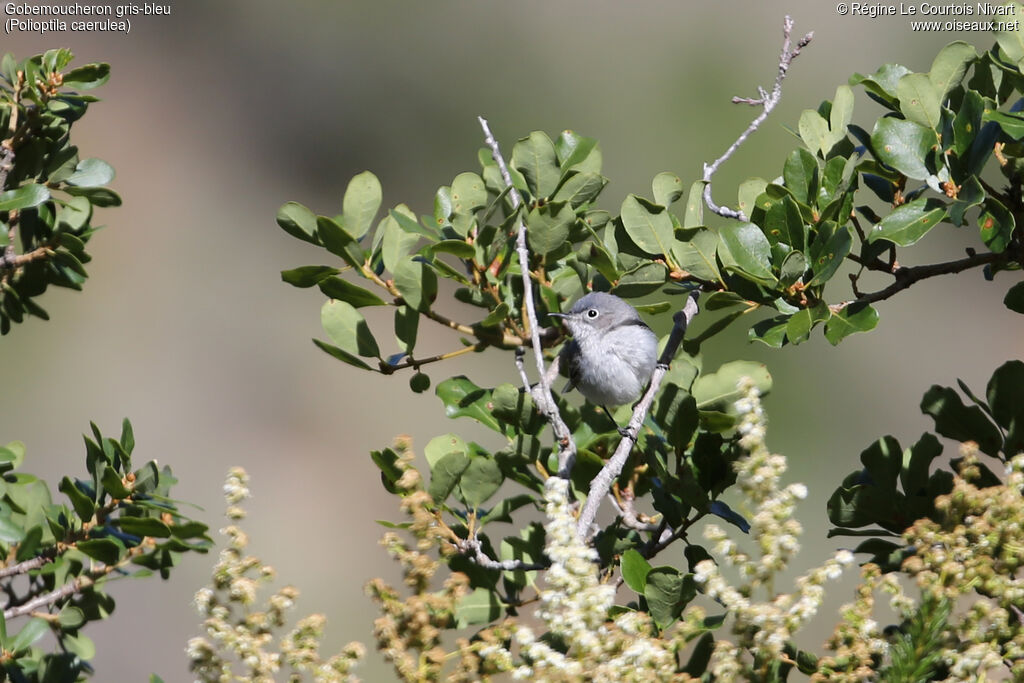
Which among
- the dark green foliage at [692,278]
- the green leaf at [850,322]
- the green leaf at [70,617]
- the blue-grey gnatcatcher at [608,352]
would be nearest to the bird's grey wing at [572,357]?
the blue-grey gnatcatcher at [608,352]

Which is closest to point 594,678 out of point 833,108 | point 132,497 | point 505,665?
point 505,665

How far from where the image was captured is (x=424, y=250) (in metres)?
1.79

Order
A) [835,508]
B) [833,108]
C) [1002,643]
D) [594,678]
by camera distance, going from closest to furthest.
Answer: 1. [594,678]
2. [1002,643]
3. [835,508]
4. [833,108]

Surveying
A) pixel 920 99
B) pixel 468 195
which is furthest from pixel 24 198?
pixel 920 99

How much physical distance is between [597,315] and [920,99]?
135 cm

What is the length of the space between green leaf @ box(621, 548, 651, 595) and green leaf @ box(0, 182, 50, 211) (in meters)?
1.33

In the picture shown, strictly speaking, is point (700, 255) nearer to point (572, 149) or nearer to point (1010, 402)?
point (572, 149)

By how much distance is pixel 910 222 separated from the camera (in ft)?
5.30

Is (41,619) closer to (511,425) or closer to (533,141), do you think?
(511,425)

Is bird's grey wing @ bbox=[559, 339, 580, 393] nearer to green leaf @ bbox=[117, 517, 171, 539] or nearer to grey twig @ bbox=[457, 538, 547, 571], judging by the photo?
grey twig @ bbox=[457, 538, 547, 571]

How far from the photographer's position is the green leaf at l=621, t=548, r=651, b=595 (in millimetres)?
1470

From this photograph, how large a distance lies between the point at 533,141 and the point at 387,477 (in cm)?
74

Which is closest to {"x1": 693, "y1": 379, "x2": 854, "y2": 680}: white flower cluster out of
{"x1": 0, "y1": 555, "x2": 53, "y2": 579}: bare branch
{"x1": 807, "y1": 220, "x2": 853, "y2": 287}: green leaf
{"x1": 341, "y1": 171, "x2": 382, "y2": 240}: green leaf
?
{"x1": 807, "y1": 220, "x2": 853, "y2": 287}: green leaf

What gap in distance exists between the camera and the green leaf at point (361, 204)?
6.20 feet
